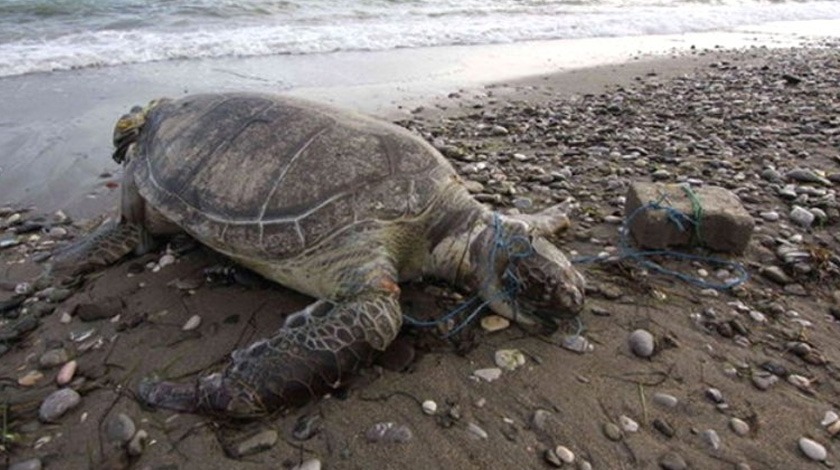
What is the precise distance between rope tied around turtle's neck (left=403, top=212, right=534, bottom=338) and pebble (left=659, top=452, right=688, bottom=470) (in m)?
0.93

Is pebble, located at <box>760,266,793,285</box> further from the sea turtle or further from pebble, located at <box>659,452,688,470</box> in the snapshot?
pebble, located at <box>659,452,688,470</box>

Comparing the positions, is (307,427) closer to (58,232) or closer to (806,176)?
(58,232)

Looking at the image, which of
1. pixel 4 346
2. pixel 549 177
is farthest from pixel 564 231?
pixel 4 346

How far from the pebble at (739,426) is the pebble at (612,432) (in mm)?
461

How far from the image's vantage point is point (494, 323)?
2877 millimetres

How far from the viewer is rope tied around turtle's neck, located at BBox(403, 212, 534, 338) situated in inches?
109

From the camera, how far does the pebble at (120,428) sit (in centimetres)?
227

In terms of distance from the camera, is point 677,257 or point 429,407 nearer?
point 429,407

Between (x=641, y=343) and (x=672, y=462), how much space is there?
2.20 ft

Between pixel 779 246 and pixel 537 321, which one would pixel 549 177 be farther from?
pixel 537 321

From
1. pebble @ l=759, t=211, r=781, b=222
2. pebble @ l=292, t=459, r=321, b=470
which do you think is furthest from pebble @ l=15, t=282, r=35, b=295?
pebble @ l=759, t=211, r=781, b=222

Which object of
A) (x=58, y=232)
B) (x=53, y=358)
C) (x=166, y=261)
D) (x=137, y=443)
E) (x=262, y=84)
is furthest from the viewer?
(x=262, y=84)

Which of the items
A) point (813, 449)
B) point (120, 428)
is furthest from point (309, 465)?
point (813, 449)

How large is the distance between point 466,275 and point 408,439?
3.28ft
